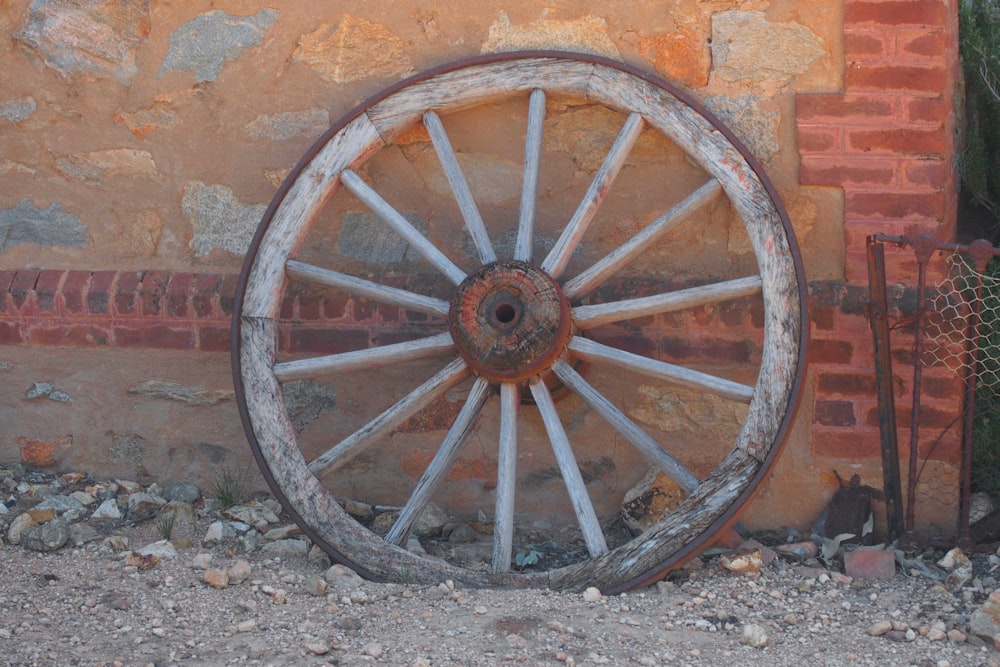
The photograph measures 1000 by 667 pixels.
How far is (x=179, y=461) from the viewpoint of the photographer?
4125 millimetres

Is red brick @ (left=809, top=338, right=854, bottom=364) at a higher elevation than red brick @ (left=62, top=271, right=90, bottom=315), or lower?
lower

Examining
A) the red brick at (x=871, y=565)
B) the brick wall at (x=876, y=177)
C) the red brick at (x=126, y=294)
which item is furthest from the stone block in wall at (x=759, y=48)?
the red brick at (x=126, y=294)

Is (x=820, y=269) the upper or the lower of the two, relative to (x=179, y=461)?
upper

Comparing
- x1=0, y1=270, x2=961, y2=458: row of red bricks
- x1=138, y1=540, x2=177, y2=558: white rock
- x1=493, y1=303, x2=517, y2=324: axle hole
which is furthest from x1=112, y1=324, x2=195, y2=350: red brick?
x1=493, y1=303, x2=517, y2=324: axle hole

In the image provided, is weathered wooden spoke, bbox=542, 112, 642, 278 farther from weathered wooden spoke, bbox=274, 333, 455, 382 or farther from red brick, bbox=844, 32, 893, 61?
red brick, bbox=844, 32, 893, 61

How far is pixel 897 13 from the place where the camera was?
11.6 ft

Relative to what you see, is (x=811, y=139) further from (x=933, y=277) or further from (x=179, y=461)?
(x=179, y=461)

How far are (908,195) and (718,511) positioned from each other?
1141 millimetres

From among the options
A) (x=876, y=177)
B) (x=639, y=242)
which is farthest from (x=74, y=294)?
(x=876, y=177)

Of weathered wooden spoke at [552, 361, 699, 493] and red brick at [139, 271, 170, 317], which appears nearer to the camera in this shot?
weathered wooden spoke at [552, 361, 699, 493]

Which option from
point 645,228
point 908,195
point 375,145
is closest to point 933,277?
point 908,195

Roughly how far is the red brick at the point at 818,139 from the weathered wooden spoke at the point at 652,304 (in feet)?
1.59

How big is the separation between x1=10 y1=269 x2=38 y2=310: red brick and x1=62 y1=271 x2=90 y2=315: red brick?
0.13 meters

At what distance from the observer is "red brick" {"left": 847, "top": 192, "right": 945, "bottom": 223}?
141 inches
